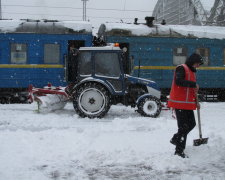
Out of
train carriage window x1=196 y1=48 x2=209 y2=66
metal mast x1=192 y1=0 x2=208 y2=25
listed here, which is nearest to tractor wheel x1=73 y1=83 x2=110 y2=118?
train carriage window x1=196 y1=48 x2=209 y2=66

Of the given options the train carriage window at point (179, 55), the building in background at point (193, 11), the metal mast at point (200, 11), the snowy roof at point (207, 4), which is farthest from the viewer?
the snowy roof at point (207, 4)

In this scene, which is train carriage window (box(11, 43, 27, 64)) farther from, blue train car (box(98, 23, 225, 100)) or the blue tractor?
the blue tractor

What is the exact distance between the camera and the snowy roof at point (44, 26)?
42.4ft

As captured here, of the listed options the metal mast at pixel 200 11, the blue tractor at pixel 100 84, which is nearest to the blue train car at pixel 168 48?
the blue tractor at pixel 100 84

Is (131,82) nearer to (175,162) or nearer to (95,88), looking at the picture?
(95,88)

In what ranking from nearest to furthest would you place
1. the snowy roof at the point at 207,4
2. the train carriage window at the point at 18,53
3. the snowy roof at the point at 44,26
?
the snowy roof at the point at 44,26 < the train carriage window at the point at 18,53 < the snowy roof at the point at 207,4

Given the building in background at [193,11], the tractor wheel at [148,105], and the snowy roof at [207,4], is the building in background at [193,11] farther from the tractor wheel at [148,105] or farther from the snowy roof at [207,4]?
the tractor wheel at [148,105]

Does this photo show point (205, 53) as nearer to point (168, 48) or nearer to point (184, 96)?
point (168, 48)

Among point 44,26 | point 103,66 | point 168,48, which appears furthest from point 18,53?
point 168,48

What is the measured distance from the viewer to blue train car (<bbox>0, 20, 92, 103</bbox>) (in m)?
12.9

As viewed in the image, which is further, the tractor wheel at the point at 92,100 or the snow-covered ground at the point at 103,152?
the tractor wheel at the point at 92,100

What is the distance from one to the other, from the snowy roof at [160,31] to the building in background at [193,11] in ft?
53.7

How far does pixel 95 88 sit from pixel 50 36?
4.64 metres

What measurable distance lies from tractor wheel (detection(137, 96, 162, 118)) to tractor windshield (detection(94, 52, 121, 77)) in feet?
3.48
